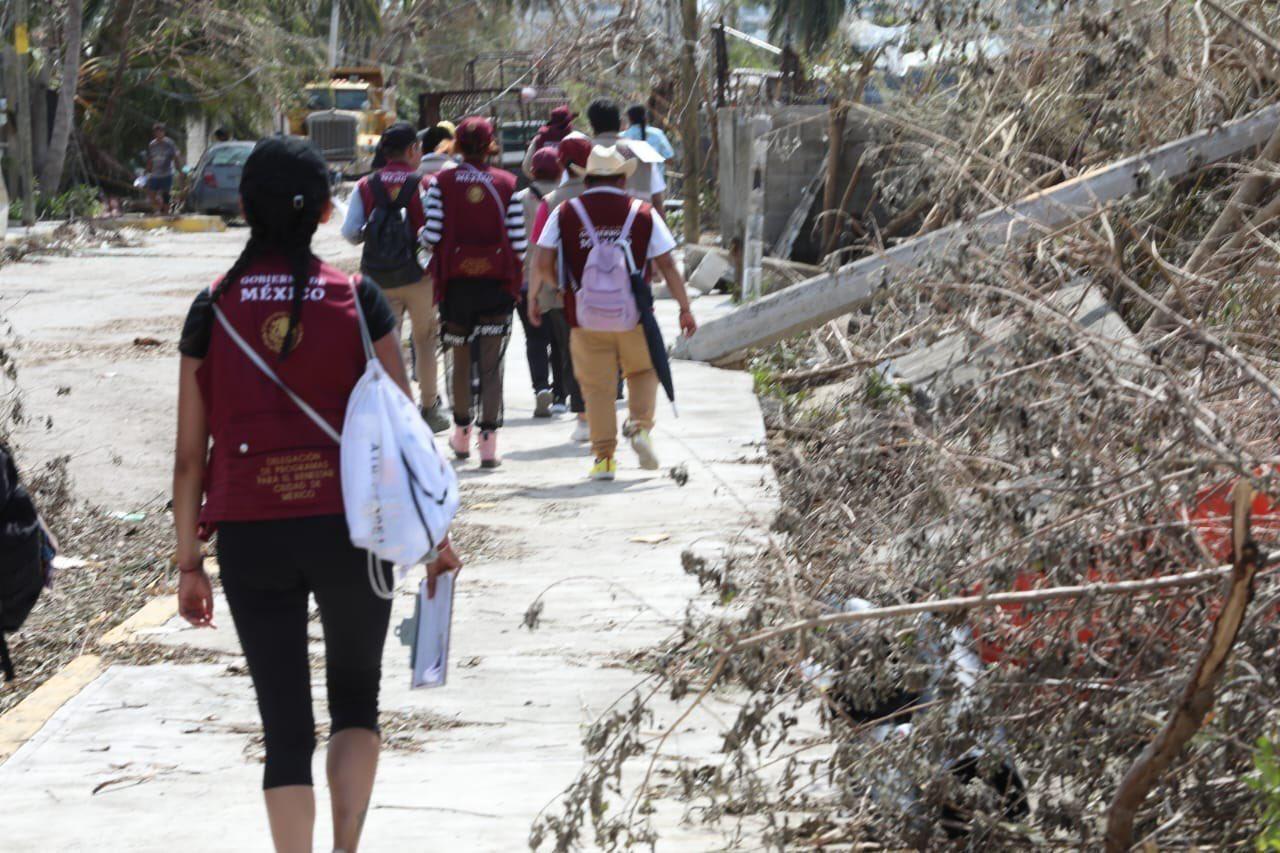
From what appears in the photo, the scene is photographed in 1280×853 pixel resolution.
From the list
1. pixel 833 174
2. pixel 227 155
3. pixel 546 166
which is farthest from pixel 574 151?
pixel 227 155

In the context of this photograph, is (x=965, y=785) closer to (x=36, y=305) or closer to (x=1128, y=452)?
(x=1128, y=452)

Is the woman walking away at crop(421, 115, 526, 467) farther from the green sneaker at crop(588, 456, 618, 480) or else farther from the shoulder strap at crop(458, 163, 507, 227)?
the green sneaker at crop(588, 456, 618, 480)

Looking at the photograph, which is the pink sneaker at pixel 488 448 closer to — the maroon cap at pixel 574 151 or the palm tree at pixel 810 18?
the maroon cap at pixel 574 151

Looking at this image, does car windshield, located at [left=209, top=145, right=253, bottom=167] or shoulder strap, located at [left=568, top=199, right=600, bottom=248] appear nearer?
shoulder strap, located at [left=568, top=199, right=600, bottom=248]

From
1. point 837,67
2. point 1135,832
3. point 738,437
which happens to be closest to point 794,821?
point 1135,832

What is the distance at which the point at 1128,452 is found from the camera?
416 cm

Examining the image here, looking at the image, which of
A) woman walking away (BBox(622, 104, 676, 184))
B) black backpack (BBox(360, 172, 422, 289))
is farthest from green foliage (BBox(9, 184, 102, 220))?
black backpack (BBox(360, 172, 422, 289))

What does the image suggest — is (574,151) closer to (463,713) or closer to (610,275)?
(610,275)

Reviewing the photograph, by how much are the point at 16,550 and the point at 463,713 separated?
180 cm

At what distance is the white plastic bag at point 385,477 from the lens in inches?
146

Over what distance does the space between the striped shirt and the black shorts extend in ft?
0.79

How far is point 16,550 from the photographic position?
4.16 metres

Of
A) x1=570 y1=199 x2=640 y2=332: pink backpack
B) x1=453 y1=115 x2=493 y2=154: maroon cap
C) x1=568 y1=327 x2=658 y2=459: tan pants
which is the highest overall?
x1=453 y1=115 x2=493 y2=154: maroon cap

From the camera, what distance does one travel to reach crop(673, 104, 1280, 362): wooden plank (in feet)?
21.2
